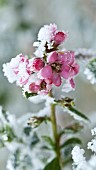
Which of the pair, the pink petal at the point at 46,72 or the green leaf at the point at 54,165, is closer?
the pink petal at the point at 46,72

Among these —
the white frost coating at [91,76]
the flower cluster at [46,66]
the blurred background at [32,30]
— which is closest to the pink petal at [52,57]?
the flower cluster at [46,66]

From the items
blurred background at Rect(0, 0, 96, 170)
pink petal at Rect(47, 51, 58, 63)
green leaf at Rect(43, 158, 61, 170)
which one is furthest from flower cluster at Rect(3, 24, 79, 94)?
blurred background at Rect(0, 0, 96, 170)

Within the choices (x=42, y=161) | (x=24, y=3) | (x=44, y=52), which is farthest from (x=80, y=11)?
(x=44, y=52)

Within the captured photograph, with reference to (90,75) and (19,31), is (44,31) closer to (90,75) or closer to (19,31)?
(90,75)

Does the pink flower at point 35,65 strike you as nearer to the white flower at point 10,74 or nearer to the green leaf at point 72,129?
the white flower at point 10,74

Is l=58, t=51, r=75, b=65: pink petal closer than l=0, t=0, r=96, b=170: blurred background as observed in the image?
Yes

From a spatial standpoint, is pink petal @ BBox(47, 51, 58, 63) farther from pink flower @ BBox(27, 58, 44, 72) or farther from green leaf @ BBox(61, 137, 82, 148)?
green leaf @ BBox(61, 137, 82, 148)

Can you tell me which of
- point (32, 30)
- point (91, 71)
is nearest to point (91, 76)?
point (91, 71)

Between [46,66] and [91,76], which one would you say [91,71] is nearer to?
[91,76]

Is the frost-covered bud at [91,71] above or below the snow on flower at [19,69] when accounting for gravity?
above
